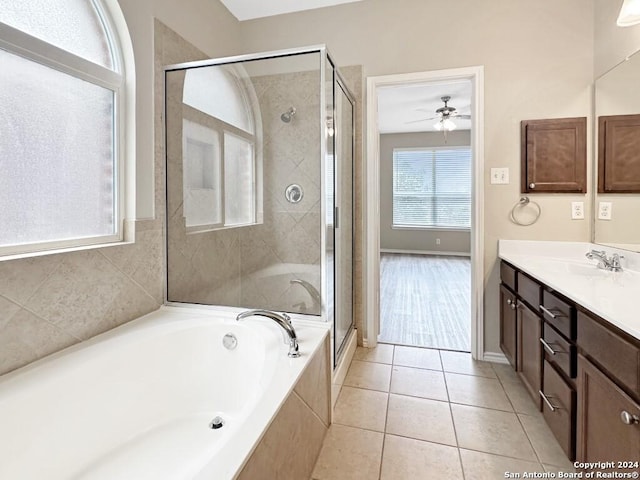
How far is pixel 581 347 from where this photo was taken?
1.29 metres

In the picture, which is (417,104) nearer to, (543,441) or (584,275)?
(584,275)

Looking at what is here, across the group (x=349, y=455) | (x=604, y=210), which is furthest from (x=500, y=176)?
(x=349, y=455)

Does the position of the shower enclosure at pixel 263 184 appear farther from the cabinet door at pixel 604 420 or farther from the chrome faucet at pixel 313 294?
the cabinet door at pixel 604 420

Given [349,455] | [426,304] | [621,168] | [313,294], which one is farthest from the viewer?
[426,304]

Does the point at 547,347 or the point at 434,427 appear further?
the point at 434,427

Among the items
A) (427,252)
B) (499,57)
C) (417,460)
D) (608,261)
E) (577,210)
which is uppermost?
(499,57)

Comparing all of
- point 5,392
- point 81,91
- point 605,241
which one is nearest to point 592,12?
point 605,241

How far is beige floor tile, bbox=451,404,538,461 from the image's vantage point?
1582 mm

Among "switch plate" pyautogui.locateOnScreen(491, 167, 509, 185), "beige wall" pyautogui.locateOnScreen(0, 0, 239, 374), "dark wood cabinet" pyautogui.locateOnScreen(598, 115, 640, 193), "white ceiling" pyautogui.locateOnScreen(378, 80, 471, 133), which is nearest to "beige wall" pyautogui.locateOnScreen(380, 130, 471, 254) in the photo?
"white ceiling" pyautogui.locateOnScreen(378, 80, 471, 133)

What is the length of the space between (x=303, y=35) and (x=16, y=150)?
2.24 m

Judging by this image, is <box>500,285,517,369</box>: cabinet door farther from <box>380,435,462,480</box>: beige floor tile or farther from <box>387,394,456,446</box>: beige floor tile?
<box>380,435,462,480</box>: beige floor tile

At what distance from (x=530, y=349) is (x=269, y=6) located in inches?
120

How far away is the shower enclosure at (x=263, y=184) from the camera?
2.04 meters

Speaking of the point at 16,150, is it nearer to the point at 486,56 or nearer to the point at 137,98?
the point at 137,98
